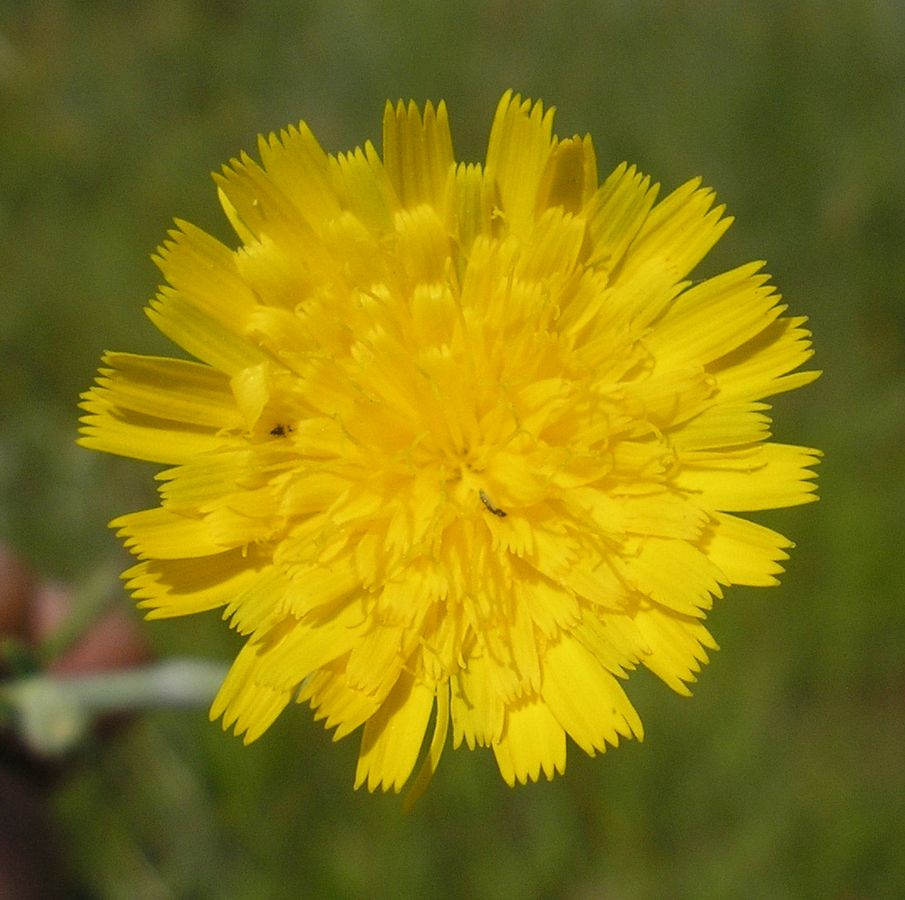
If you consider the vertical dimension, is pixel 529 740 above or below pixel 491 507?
below

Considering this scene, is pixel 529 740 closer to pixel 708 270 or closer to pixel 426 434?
pixel 426 434

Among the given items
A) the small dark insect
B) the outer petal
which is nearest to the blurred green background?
the outer petal

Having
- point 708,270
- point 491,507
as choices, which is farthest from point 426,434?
point 708,270

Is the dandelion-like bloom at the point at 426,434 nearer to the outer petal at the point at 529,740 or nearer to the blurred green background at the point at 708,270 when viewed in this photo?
the outer petal at the point at 529,740

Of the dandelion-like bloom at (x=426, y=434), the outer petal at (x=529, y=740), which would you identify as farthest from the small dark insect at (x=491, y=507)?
the outer petal at (x=529, y=740)

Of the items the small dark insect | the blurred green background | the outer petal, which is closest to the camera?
the outer petal

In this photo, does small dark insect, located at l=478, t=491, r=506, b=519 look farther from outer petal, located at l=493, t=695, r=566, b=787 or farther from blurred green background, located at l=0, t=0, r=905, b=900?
blurred green background, located at l=0, t=0, r=905, b=900

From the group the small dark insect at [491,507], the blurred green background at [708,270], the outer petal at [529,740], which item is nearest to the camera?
the outer petal at [529,740]
